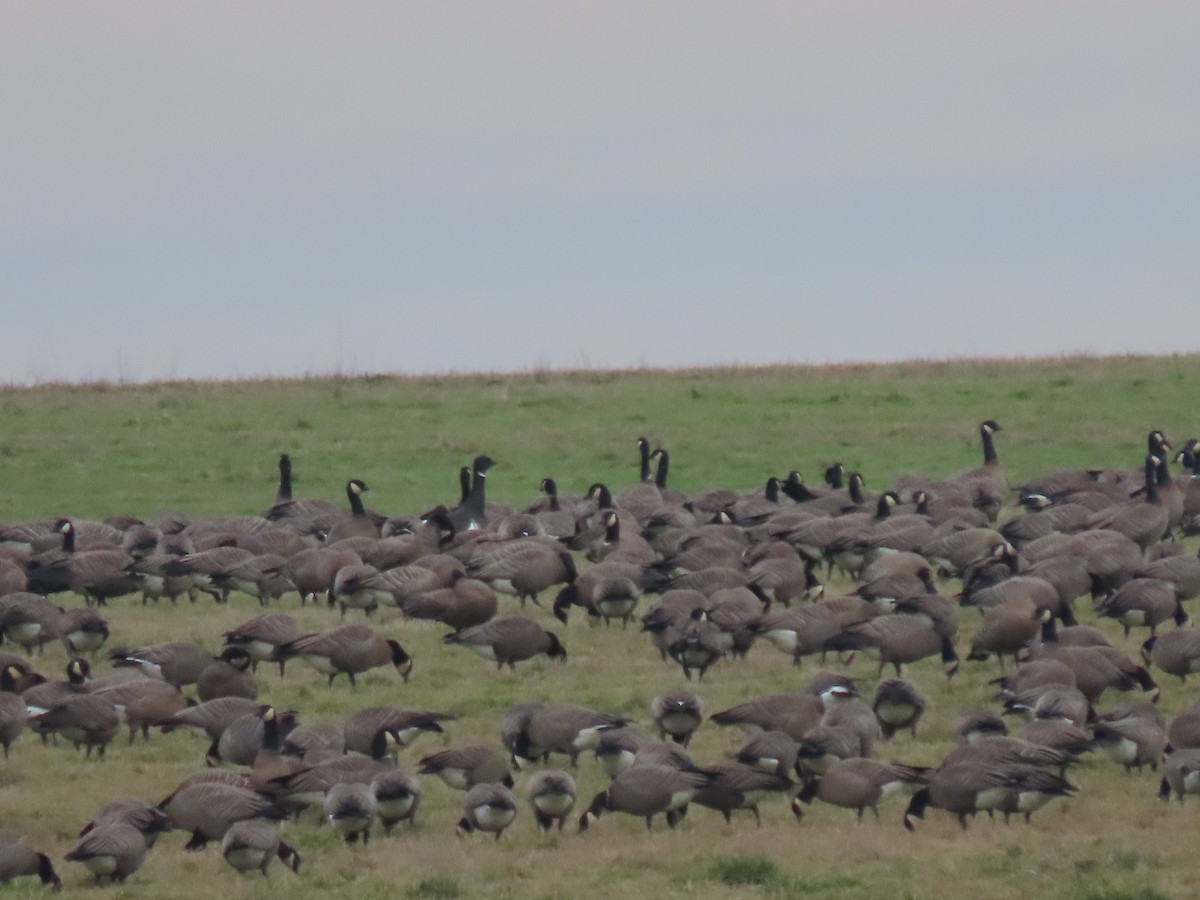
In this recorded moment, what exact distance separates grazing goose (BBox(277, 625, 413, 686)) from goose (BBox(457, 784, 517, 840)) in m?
4.93

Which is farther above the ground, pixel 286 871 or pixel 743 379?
pixel 743 379

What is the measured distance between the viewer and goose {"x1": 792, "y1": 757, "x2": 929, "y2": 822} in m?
13.6

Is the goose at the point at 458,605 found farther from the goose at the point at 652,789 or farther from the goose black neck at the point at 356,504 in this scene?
the goose at the point at 652,789

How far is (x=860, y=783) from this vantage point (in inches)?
Answer: 538

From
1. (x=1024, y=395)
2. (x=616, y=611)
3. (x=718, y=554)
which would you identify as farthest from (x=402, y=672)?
(x=1024, y=395)

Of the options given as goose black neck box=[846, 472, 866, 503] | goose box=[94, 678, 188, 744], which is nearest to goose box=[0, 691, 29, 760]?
goose box=[94, 678, 188, 744]

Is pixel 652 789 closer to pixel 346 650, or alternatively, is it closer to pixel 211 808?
pixel 211 808

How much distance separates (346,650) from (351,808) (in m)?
5.06

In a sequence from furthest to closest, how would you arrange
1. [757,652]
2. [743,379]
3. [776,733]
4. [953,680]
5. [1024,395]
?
[743,379] < [1024,395] < [757,652] < [953,680] < [776,733]

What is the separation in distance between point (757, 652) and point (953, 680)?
7.48 feet

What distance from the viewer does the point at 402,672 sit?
728 inches

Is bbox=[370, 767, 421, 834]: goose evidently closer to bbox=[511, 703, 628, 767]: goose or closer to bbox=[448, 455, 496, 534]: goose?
bbox=[511, 703, 628, 767]: goose

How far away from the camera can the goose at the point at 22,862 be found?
1221cm

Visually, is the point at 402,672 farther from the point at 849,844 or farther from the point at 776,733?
the point at 849,844
